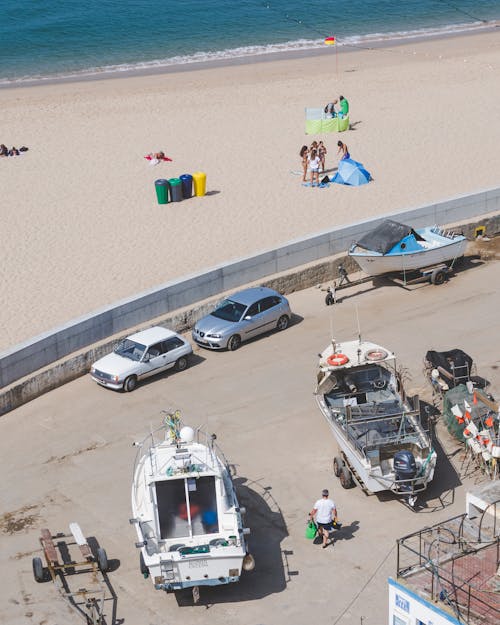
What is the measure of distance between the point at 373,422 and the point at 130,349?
6663mm

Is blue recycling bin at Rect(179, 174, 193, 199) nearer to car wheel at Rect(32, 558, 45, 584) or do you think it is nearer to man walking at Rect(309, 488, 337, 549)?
man walking at Rect(309, 488, 337, 549)

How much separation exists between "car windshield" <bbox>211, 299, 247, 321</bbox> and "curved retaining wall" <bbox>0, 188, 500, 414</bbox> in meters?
1.23

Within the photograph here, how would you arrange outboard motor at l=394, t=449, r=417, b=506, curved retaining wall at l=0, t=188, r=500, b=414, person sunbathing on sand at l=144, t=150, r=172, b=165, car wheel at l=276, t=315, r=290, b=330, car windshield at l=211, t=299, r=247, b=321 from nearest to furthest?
1. outboard motor at l=394, t=449, r=417, b=506
2. curved retaining wall at l=0, t=188, r=500, b=414
3. car windshield at l=211, t=299, r=247, b=321
4. car wheel at l=276, t=315, r=290, b=330
5. person sunbathing on sand at l=144, t=150, r=172, b=165

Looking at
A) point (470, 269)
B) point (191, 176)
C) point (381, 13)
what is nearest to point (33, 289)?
point (191, 176)

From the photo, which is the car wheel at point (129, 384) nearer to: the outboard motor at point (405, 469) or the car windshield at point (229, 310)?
the car windshield at point (229, 310)

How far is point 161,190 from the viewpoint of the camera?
112 feet

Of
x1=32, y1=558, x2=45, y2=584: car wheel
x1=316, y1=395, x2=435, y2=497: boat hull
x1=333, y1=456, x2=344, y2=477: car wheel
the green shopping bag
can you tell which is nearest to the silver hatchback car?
x1=333, y1=456, x2=344, y2=477: car wheel

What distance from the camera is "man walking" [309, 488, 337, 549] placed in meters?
18.1

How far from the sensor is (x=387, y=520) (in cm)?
1912

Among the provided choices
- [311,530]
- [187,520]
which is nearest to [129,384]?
[311,530]

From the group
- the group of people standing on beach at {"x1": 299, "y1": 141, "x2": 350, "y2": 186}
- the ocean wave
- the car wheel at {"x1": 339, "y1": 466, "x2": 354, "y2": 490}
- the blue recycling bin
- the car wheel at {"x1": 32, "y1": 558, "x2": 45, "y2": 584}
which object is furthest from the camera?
the ocean wave

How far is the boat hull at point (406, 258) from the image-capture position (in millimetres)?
28531

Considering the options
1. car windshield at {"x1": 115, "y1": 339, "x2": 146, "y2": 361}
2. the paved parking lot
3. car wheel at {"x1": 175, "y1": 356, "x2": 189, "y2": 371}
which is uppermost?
car windshield at {"x1": 115, "y1": 339, "x2": 146, "y2": 361}

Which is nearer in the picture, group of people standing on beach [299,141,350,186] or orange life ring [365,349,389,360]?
orange life ring [365,349,389,360]
